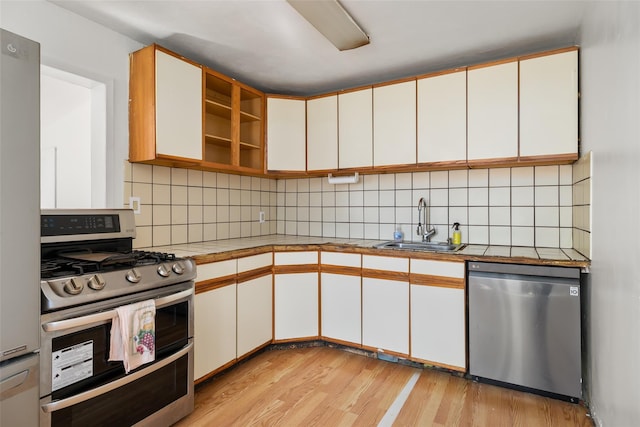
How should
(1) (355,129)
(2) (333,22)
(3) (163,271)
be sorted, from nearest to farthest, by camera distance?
(3) (163,271)
(2) (333,22)
(1) (355,129)

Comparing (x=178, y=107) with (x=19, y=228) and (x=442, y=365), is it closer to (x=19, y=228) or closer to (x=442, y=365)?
(x=19, y=228)

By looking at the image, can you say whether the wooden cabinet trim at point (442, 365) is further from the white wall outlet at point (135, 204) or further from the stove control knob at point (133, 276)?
the white wall outlet at point (135, 204)

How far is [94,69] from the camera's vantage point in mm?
2082

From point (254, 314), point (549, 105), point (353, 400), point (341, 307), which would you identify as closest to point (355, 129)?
point (549, 105)

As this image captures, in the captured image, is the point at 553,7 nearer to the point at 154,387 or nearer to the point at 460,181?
the point at 460,181

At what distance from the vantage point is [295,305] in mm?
2760

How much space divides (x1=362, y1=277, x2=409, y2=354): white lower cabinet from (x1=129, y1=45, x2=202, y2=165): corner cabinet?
159 centimetres

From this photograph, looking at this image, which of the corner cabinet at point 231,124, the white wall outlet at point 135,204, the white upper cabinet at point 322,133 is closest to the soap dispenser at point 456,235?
the white upper cabinet at point 322,133

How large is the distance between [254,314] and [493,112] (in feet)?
7.23

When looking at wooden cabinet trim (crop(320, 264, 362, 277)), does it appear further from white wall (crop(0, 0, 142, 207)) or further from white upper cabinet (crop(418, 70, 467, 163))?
white wall (crop(0, 0, 142, 207))

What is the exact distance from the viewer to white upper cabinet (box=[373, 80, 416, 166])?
264cm

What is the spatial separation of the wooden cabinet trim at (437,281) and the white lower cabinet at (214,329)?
1.25m

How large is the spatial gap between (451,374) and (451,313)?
0.43m

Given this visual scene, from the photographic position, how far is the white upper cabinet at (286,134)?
3.01 m
